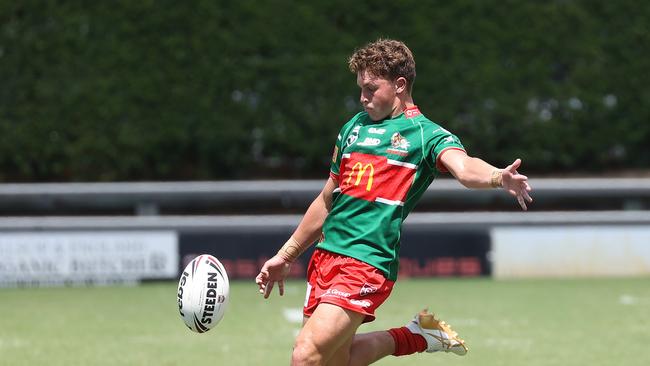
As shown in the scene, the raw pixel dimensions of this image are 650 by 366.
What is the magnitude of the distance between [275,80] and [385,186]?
34.2 feet

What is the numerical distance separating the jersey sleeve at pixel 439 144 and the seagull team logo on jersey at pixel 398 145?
0.13 meters

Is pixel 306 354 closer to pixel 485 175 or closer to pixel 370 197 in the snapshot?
pixel 370 197

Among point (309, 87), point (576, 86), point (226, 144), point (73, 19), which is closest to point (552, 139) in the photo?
point (576, 86)

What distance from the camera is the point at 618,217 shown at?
1596cm

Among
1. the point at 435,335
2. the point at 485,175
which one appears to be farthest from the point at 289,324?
the point at 485,175

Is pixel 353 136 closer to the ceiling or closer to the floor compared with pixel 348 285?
closer to the ceiling

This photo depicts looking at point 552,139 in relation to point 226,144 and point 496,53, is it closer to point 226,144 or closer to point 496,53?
point 496,53

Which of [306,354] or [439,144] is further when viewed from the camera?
[439,144]

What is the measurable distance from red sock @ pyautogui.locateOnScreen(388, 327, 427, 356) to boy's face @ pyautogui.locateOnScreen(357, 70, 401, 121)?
1.47m

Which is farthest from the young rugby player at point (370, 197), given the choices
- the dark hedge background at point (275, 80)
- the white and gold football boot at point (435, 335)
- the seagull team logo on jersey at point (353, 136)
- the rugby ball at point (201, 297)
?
the dark hedge background at point (275, 80)

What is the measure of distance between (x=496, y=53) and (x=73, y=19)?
5933 mm

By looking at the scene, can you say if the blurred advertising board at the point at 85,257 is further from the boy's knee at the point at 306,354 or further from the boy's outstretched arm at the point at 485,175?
the boy's outstretched arm at the point at 485,175

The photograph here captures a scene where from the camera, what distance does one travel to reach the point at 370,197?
6469 mm

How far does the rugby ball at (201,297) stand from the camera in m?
6.79
